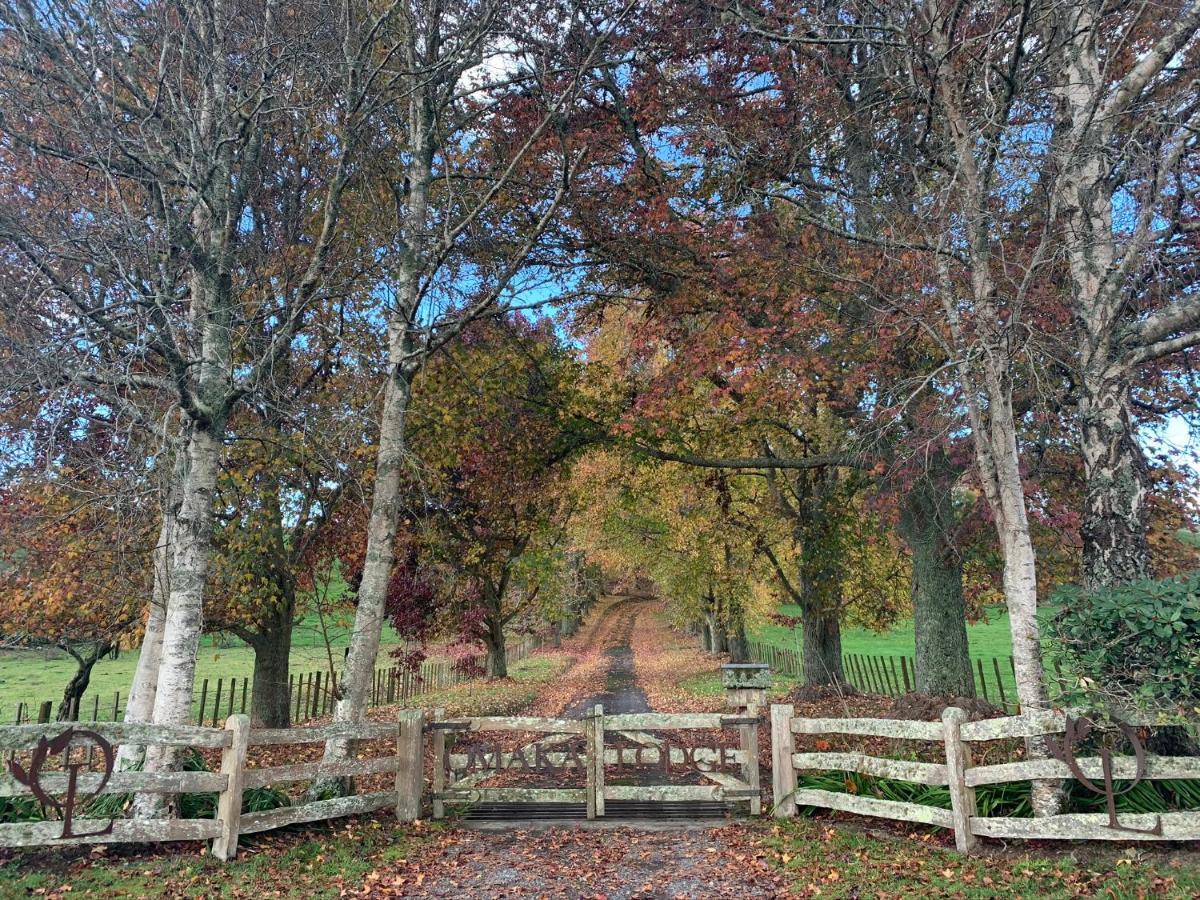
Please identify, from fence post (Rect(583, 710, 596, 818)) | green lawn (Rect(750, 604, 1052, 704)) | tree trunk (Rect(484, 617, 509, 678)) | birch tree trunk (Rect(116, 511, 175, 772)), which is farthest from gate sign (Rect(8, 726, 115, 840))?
green lawn (Rect(750, 604, 1052, 704))

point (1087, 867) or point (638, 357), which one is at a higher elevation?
point (638, 357)

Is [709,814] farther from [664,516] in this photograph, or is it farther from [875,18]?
[664,516]

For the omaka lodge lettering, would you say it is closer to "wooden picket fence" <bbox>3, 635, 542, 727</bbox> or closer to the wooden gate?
the wooden gate

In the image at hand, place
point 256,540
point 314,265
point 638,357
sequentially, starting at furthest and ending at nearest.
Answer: point 638,357, point 256,540, point 314,265

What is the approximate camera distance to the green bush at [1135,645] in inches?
226

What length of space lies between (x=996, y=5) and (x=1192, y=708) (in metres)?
7.49

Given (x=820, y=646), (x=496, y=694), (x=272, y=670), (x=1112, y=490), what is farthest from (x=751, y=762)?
(x=496, y=694)

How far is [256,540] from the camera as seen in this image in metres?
12.2

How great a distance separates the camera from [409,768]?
827 cm

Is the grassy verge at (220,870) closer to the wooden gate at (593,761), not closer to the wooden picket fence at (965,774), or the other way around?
the wooden gate at (593,761)

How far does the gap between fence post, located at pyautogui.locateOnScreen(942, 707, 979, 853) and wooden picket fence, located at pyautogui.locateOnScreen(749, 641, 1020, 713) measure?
9799 millimetres

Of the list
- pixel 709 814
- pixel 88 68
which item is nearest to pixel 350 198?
pixel 88 68

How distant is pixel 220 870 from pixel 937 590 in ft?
36.5

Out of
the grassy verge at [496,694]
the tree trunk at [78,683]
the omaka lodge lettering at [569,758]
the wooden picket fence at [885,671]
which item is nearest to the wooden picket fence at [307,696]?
the tree trunk at [78,683]
